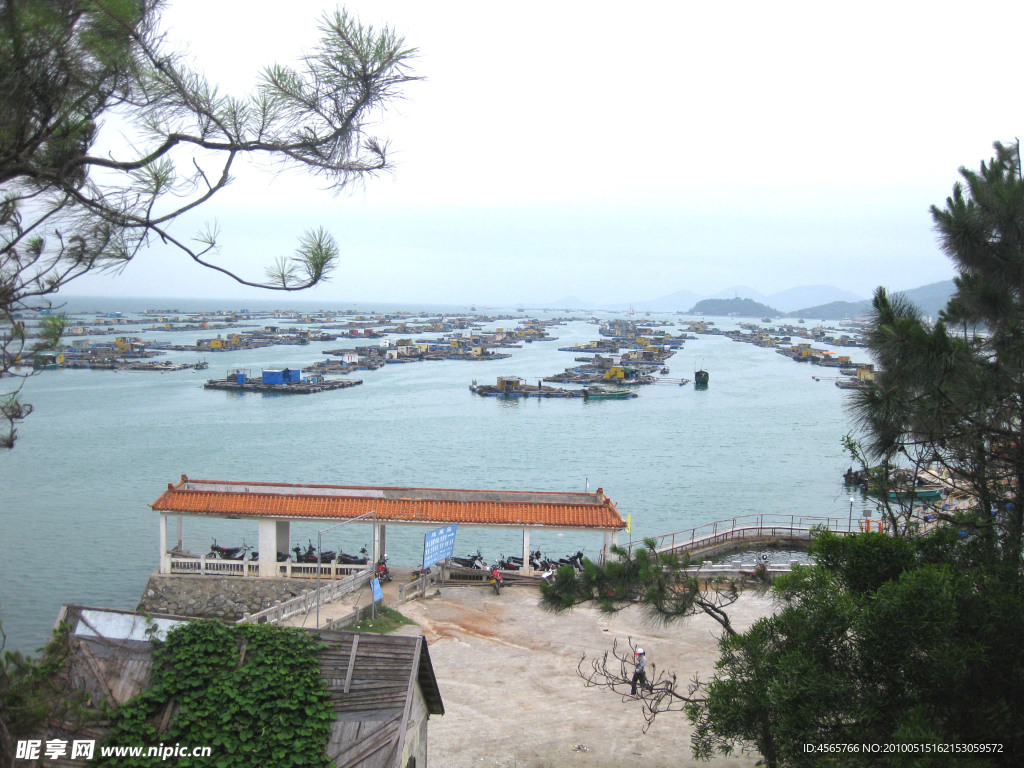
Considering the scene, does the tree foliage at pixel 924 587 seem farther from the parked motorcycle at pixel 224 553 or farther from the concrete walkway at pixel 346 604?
the parked motorcycle at pixel 224 553

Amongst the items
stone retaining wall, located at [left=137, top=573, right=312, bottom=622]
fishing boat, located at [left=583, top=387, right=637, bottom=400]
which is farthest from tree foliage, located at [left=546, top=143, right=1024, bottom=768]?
fishing boat, located at [left=583, top=387, right=637, bottom=400]

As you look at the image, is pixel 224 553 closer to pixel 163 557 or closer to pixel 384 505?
pixel 163 557

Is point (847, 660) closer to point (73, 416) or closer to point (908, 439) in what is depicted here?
point (908, 439)

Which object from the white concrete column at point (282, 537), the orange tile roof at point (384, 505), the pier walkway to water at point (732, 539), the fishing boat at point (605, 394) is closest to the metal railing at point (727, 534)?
the pier walkway to water at point (732, 539)

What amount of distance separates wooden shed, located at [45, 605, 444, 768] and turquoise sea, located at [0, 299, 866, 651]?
31.4ft

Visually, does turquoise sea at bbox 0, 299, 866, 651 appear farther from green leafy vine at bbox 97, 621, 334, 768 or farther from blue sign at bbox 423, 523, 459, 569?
green leafy vine at bbox 97, 621, 334, 768

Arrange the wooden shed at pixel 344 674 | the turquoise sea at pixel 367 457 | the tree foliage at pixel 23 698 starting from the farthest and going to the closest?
the turquoise sea at pixel 367 457 < the wooden shed at pixel 344 674 < the tree foliage at pixel 23 698

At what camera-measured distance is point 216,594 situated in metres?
12.6

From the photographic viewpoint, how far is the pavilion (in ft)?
41.4

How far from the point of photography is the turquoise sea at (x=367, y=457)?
19.0 meters

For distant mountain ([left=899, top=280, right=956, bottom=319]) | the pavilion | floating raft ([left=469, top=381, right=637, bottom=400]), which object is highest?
distant mountain ([left=899, top=280, right=956, bottom=319])

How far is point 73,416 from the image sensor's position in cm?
4016

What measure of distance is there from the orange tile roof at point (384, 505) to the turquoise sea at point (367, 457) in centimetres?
357

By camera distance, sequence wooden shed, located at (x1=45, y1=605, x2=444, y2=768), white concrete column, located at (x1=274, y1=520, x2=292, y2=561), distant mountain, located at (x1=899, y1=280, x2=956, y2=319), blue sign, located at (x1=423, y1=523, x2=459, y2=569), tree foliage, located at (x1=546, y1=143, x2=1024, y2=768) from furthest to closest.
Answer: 1. white concrete column, located at (x1=274, y1=520, x2=292, y2=561)
2. blue sign, located at (x1=423, y1=523, x2=459, y2=569)
3. distant mountain, located at (x1=899, y1=280, x2=956, y2=319)
4. wooden shed, located at (x1=45, y1=605, x2=444, y2=768)
5. tree foliage, located at (x1=546, y1=143, x2=1024, y2=768)
